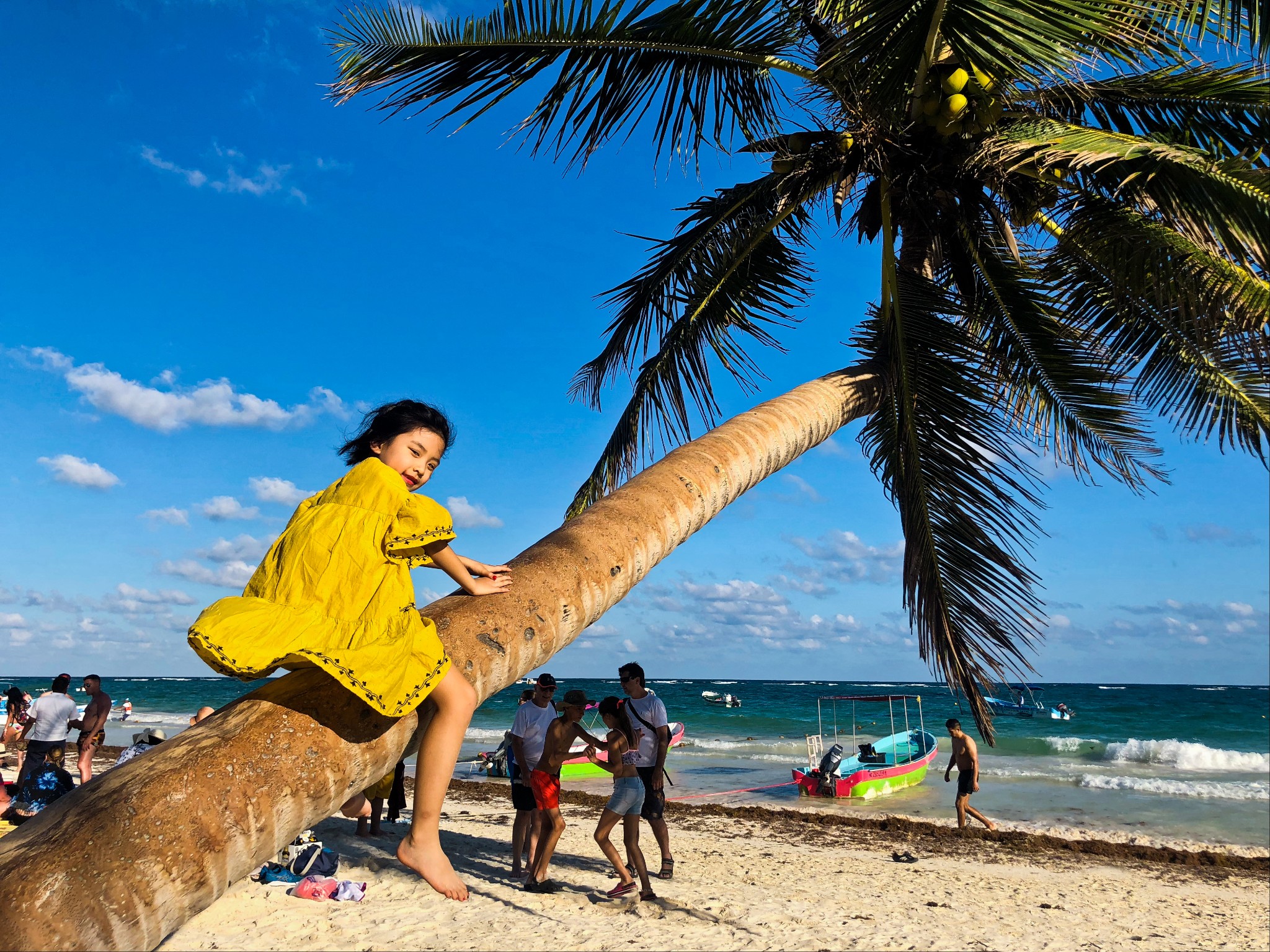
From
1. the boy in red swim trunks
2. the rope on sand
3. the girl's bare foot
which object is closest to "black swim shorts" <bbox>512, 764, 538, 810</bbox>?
the boy in red swim trunks

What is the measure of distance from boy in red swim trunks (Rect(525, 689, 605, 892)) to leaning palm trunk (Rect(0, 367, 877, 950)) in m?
4.85

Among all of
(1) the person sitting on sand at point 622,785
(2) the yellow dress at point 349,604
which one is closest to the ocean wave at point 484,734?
(1) the person sitting on sand at point 622,785

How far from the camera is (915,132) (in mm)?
5543

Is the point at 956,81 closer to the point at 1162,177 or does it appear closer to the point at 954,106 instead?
the point at 954,106

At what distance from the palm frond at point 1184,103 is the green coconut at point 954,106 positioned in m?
0.61

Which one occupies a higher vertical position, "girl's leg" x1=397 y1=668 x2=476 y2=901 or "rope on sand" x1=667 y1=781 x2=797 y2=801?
"girl's leg" x1=397 y1=668 x2=476 y2=901

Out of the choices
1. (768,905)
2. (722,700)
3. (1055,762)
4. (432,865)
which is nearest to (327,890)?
(768,905)

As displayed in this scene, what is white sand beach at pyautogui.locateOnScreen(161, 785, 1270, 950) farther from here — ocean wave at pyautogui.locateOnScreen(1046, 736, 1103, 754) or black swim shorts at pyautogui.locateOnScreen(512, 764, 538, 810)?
ocean wave at pyautogui.locateOnScreen(1046, 736, 1103, 754)

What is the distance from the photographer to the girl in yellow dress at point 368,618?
6.58 feet

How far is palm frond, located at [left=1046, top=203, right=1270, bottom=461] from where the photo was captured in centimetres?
441

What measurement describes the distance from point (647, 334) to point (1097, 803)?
17.0 metres

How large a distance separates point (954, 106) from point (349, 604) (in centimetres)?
458

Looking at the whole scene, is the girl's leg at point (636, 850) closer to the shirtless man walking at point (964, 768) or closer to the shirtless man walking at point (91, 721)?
the shirtless man walking at point (964, 768)

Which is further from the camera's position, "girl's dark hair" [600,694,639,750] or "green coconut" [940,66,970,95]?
"girl's dark hair" [600,694,639,750]
